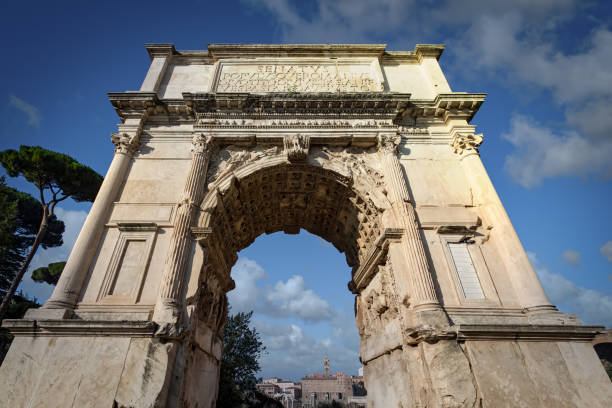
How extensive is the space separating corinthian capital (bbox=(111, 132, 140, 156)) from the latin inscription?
10.6ft

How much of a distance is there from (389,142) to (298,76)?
4193 millimetres

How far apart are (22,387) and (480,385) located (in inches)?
311

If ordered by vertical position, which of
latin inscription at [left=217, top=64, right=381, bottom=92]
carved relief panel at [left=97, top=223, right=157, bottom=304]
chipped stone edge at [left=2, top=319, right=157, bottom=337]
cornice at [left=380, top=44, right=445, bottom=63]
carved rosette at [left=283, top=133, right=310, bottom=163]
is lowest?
chipped stone edge at [left=2, top=319, right=157, bottom=337]

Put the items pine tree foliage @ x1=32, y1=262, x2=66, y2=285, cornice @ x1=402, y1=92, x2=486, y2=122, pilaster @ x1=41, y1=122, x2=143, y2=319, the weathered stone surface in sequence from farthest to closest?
pine tree foliage @ x1=32, y1=262, x2=66, y2=285, cornice @ x1=402, y1=92, x2=486, y2=122, pilaster @ x1=41, y1=122, x2=143, y2=319, the weathered stone surface

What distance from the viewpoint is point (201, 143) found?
7965mm

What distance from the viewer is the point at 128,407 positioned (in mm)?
4660

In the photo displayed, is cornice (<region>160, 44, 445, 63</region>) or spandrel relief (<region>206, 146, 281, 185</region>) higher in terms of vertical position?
cornice (<region>160, 44, 445, 63</region>)

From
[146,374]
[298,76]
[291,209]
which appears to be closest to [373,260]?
[291,209]

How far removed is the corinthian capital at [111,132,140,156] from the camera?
777cm

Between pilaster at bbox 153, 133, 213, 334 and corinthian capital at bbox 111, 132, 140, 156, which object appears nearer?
pilaster at bbox 153, 133, 213, 334

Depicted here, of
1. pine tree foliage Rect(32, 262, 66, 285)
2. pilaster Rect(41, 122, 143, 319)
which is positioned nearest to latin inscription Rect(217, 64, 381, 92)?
pilaster Rect(41, 122, 143, 319)

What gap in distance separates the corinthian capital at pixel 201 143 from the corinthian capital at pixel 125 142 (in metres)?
1.59

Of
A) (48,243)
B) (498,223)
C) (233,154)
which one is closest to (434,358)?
(498,223)

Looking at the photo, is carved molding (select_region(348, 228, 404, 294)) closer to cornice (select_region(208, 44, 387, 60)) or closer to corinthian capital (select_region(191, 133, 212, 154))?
corinthian capital (select_region(191, 133, 212, 154))
